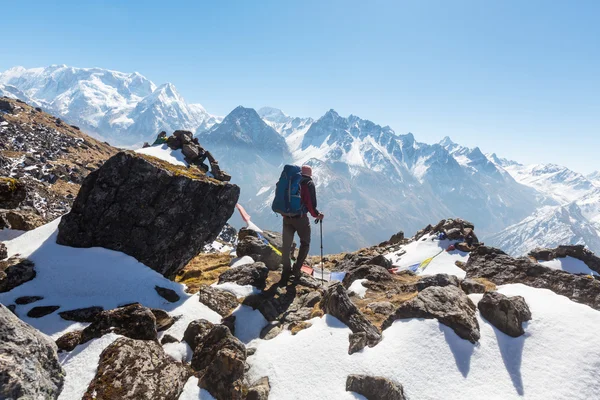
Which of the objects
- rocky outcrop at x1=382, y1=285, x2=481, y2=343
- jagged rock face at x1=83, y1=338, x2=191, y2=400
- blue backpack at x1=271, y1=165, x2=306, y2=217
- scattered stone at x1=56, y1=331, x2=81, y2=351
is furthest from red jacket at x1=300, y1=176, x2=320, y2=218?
scattered stone at x1=56, y1=331, x2=81, y2=351

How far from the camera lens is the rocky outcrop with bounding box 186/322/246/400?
7078mm

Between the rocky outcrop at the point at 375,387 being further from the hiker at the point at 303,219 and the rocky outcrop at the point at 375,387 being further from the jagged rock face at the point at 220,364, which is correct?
the hiker at the point at 303,219

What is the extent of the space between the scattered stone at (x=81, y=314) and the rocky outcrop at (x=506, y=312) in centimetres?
1173

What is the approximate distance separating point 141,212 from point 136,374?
25.2 feet

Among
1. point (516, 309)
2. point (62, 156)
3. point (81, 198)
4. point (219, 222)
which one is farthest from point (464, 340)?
point (62, 156)

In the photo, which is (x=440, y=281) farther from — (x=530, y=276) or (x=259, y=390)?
(x=259, y=390)

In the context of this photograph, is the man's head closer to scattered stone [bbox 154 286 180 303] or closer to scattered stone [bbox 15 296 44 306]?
scattered stone [bbox 154 286 180 303]

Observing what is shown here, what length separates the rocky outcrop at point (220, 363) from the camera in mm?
7078

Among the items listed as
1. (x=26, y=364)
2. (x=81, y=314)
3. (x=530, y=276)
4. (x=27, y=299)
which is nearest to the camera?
(x=26, y=364)

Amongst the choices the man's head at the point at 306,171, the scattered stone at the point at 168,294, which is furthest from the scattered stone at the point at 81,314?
the man's head at the point at 306,171

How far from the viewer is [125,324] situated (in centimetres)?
816

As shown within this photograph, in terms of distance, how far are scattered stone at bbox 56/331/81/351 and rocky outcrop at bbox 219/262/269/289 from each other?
241 inches

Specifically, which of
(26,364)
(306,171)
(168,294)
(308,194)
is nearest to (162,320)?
(168,294)

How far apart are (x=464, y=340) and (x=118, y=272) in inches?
458
